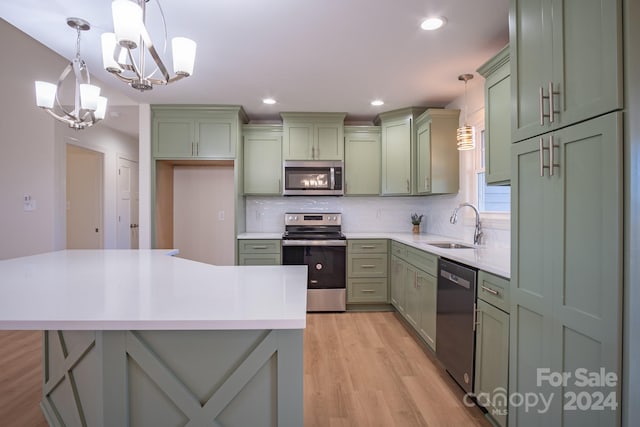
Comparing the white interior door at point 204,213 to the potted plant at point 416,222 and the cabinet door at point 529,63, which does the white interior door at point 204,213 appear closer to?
the potted plant at point 416,222

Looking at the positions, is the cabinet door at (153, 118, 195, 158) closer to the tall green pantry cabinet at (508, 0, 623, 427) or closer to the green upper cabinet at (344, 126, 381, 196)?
the green upper cabinet at (344, 126, 381, 196)

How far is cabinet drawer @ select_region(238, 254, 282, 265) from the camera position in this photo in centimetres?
377

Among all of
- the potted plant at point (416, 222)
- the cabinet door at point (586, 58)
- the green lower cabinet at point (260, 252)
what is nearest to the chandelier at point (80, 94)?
the green lower cabinet at point (260, 252)

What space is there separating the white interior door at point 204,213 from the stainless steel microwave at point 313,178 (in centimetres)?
95

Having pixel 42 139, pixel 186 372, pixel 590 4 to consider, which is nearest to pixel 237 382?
pixel 186 372

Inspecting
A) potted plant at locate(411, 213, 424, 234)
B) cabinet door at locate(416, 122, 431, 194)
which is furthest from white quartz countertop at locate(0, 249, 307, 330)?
potted plant at locate(411, 213, 424, 234)

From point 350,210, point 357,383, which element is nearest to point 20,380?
point 357,383

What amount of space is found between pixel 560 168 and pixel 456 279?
1100mm

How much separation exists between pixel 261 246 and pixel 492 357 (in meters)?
2.61

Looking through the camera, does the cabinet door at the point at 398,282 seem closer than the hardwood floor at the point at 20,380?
No

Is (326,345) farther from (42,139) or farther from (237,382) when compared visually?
(42,139)

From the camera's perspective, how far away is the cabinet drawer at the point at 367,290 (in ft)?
12.6

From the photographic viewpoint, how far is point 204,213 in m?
4.46

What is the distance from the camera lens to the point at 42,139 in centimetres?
393
